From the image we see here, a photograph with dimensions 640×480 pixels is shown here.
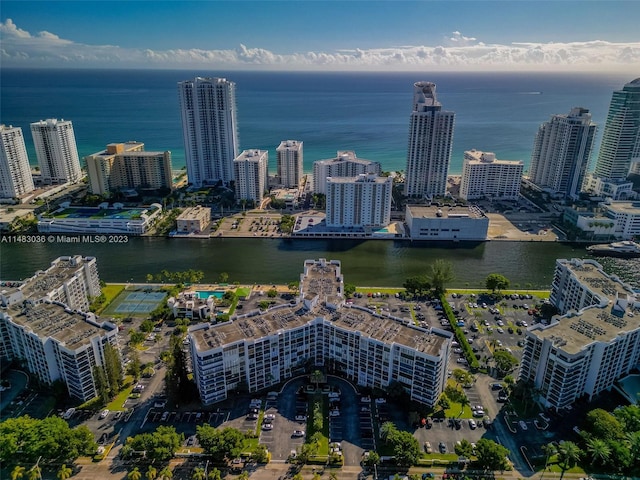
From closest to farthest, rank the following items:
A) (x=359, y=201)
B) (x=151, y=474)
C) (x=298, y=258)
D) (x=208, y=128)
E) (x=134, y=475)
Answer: (x=134, y=475) < (x=151, y=474) < (x=298, y=258) < (x=359, y=201) < (x=208, y=128)

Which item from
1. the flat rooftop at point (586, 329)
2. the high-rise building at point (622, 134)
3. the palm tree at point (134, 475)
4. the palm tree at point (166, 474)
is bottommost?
the palm tree at point (166, 474)

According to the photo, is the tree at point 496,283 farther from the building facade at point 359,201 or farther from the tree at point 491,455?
the tree at point 491,455

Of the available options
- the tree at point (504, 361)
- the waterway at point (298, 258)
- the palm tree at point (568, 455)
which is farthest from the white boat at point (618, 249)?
the palm tree at point (568, 455)

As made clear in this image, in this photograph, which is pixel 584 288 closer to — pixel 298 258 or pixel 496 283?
pixel 496 283

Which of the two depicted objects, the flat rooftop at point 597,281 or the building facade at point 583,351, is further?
the flat rooftop at point 597,281

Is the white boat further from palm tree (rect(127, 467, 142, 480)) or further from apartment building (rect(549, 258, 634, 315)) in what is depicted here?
palm tree (rect(127, 467, 142, 480))

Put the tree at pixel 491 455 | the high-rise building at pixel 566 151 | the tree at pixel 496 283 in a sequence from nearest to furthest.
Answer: the tree at pixel 491 455 < the tree at pixel 496 283 < the high-rise building at pixel 566 151

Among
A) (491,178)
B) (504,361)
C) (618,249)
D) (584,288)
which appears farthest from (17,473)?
(491,178)
